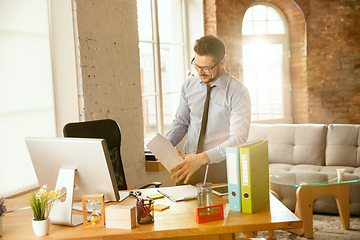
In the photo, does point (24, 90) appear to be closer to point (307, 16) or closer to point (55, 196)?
point (55, 196)

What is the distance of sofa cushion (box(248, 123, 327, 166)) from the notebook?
2.59 metres

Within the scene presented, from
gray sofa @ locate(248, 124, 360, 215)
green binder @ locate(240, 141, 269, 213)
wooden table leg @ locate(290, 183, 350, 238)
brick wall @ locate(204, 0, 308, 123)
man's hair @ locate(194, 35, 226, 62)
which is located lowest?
wooden table leg @ locate(290, 183, 350, 238)

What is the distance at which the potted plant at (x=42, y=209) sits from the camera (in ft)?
5.06

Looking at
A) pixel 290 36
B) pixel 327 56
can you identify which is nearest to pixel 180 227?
pixel 327 56

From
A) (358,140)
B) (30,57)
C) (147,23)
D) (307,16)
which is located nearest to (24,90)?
(30,57)

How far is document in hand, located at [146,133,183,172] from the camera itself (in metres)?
1.95

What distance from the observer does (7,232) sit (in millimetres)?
1604

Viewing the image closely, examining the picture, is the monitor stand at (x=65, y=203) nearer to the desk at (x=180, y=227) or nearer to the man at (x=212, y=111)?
the desk at (x=180, y=227)

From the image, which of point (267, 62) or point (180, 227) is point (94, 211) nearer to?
point (180, 227)

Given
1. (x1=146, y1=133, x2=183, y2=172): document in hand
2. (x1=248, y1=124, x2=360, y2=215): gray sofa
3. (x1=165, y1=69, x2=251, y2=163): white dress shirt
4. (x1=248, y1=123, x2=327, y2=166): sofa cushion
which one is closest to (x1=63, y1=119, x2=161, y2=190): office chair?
(x1=165, y1=69, x2=251, y2=163): white dress shirt

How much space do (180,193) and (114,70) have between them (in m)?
1.51

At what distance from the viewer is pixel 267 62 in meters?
6.09

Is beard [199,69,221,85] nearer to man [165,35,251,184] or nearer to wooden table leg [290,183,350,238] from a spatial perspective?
man [165,35,251,184]

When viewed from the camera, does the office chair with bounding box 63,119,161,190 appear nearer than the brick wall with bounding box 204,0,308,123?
Yes
